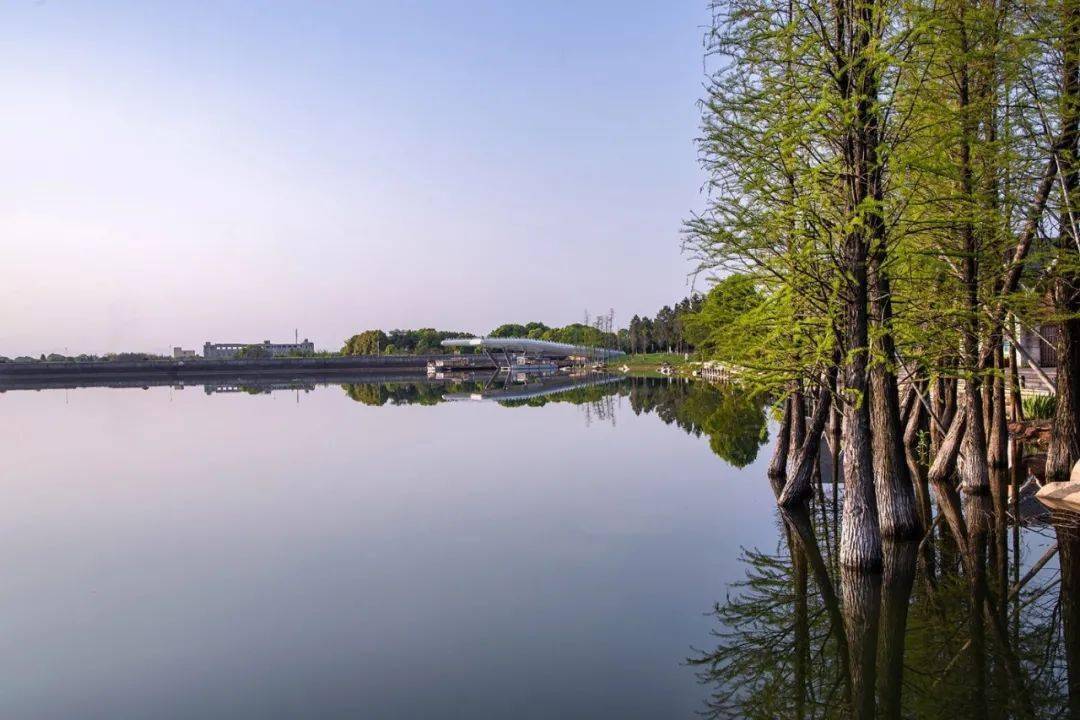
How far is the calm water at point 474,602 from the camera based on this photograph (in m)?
8.68

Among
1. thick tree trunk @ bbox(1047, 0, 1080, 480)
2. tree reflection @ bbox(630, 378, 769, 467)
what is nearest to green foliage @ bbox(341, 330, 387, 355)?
tree reflection @ bbox(630, 378, 769, 467)

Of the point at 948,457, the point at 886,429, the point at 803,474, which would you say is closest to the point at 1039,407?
the point at 948,457

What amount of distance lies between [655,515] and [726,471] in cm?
668

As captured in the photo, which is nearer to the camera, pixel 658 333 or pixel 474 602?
pixel 474 602

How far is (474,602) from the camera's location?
11805 millimetres

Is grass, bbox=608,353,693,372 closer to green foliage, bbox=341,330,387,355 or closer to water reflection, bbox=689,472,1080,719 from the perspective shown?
green foliage, bbox=341,330,387,355

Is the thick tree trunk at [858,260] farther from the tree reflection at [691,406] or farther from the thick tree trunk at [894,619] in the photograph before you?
the tree reflection at [691,406]

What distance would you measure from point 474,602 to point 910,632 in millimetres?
5745

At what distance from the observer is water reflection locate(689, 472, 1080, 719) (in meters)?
8.27

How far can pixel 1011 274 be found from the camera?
652 inches

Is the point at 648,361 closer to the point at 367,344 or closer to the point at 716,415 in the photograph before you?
the point at 367,344

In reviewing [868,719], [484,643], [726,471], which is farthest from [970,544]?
[726,471]

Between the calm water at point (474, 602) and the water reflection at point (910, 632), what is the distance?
5cm

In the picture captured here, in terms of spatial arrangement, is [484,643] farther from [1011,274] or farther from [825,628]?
[1011,274]
